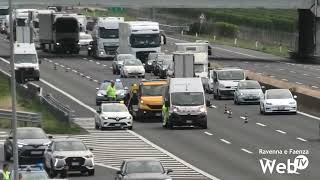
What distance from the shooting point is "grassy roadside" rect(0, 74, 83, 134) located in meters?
53.8

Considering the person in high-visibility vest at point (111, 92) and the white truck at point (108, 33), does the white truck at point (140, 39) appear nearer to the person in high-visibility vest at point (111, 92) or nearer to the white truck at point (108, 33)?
the white truck at point (108, 33)

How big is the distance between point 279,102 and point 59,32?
167 feet

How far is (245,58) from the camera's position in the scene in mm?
110000

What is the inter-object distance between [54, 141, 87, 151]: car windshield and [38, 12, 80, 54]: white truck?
65539 mm

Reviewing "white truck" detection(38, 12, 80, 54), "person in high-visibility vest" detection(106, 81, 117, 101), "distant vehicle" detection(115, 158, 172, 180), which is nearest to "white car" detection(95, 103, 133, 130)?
"person in high-visibility vest" detection(106, 81, 117, 101)

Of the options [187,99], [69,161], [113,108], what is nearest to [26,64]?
[113,108]

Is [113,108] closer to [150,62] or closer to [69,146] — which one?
[69,146]

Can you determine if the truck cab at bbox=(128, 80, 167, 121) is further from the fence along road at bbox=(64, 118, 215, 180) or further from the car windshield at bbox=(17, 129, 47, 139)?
the car windshield at bbox=(17, 129, 47, 139)

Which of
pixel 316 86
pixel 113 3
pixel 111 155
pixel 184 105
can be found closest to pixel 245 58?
pixel 113 3

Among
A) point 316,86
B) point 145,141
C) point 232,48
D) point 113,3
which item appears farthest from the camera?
point 232,48

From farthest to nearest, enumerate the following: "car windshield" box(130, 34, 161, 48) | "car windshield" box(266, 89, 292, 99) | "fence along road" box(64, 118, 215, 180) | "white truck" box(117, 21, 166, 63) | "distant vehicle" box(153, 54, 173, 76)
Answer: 1. "car windshield" box(130, 34, 161, 48)
2. "white truck" box(117, 21, 166, 63)
3. "distant vehicle" box(153, 54, 173, 76)
4. "car windshield" box(266, 89, 292, 99)
5. "fence along road" box(64, 118, 215, 180)

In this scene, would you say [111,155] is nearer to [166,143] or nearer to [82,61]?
[166,143]

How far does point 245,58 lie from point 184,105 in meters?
57.0

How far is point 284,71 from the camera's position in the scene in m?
93.1
